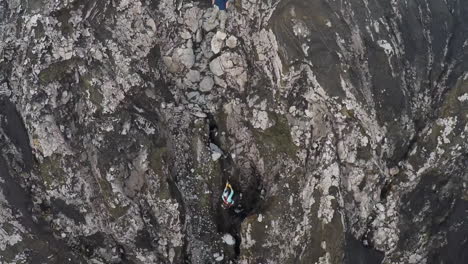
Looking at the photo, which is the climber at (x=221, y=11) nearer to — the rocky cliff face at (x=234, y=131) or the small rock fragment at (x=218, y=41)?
the rocky cliff face at (x=234, y=131)

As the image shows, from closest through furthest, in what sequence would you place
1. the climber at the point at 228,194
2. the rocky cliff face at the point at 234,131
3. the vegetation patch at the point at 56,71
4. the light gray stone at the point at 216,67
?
the rocky cliff face at the point at 234,131 → the vegetation patch at the point at 56,71 → the light gray stone at the point at 216,67 → the climber at the point at 228,194

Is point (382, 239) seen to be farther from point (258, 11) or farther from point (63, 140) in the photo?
point (63, 140)

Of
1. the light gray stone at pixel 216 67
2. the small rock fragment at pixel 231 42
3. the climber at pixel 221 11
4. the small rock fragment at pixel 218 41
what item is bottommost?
the light gray stone at pixel 216 67

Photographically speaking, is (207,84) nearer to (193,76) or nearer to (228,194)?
(193,76)

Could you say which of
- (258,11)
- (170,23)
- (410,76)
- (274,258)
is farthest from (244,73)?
(274,258)

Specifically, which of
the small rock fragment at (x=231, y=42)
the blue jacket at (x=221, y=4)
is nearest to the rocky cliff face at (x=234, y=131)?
the small rock fragment at (x=231, y=42)

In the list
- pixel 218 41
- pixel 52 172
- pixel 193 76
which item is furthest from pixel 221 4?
pixel 52 172
